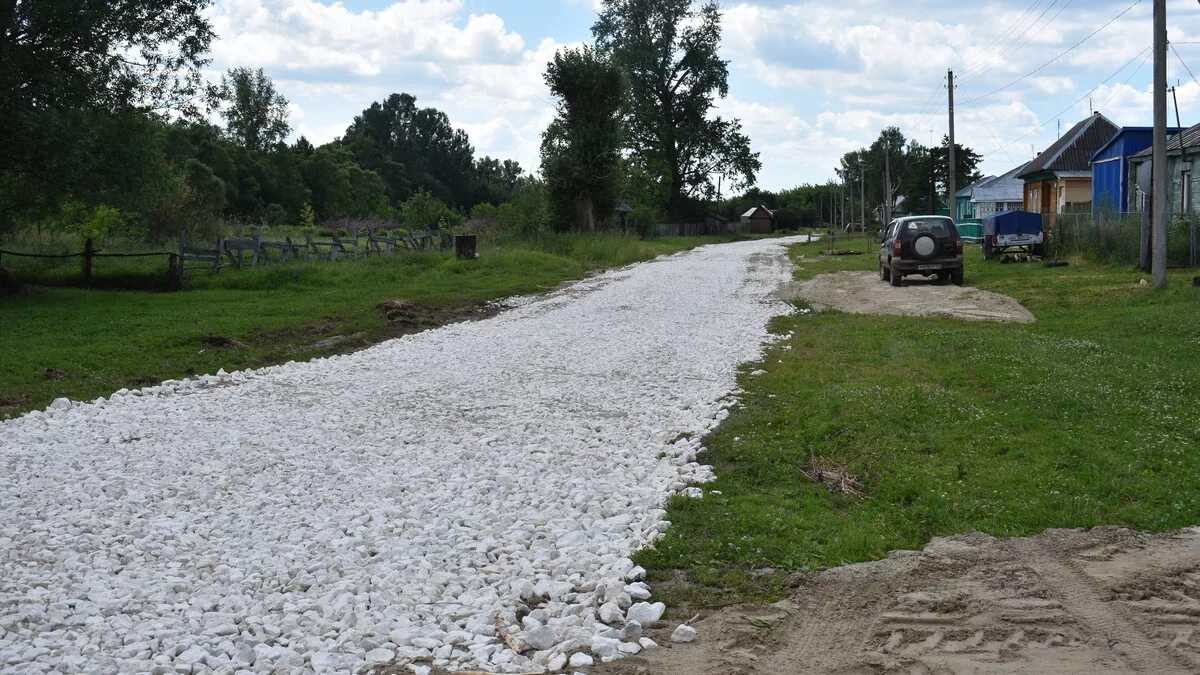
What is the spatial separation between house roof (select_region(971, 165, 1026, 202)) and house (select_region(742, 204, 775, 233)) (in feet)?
146

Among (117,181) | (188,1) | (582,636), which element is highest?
(188,1)

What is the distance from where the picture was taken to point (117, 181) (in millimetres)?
24859

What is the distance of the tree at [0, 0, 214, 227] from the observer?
22797 millimetres

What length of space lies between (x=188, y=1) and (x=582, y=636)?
25.5 meters

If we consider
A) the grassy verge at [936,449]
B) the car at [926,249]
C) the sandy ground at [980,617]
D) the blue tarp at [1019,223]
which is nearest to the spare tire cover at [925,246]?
the car at [926,249]

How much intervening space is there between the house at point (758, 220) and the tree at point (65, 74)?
328 ft

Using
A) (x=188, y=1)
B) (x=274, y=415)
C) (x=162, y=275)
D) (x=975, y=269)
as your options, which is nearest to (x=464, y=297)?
(x=162, y=275)

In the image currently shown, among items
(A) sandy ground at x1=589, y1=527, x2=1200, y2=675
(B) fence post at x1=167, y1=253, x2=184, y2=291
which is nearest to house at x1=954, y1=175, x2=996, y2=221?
(B) fence post at x1=167, y1=253, x2=184, y2=291

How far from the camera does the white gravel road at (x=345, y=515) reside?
5.48m

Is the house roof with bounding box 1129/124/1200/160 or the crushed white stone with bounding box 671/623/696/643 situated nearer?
the crushed white stone with bounding box 671/623/696/643

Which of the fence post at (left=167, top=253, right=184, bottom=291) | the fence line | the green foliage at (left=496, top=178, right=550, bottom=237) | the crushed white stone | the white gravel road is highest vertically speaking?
the green foliage at (left=496, top=178, right=550, bottom=237)

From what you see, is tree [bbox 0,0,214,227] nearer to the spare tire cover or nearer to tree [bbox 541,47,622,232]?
the spare tire cover

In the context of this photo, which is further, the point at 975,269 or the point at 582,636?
the point at 975,269

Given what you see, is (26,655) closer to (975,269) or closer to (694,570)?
(694,570)
